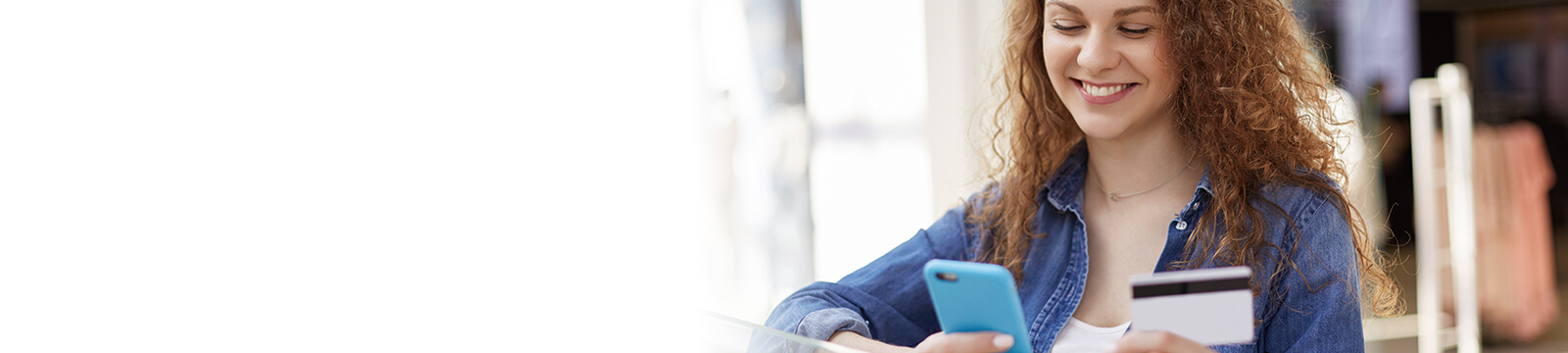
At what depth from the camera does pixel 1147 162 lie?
131 centimetres

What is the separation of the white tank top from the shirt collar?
0.15 m

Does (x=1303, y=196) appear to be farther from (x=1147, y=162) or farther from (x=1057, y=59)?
(x=1057, y=59)

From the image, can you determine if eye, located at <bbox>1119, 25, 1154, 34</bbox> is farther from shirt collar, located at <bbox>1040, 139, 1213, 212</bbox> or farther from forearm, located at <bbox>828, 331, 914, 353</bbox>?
forearm, located at <bbox>828, 331, 914, 353</bbox>

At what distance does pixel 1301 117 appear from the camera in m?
1.29

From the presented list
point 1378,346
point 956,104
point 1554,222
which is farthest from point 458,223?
point 1554,222

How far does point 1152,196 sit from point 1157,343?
483 mm

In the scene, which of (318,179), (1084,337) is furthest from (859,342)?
(318,179)

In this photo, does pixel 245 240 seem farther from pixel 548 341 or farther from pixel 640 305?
pixel 640 305

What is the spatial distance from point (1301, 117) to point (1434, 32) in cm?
298

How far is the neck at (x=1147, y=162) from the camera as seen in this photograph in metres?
1.30

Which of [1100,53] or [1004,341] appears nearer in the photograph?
[1004,341]

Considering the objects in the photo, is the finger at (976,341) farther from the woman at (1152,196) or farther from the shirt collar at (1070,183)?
the shirt collar at (1070,183)

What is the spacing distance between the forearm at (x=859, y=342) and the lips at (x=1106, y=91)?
1.11ft

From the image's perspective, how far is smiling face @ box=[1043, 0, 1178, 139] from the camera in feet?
3.82
